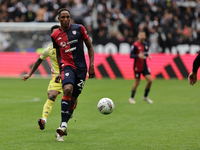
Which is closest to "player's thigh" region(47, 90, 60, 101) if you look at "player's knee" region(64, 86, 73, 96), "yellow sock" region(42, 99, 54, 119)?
"yellow sock" region(42, 99, 54, 119)

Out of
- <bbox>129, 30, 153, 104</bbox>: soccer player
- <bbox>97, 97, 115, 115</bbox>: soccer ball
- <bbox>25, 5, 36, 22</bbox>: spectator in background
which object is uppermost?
<bbox>97, 97, 115, 115</bbox>: soccer ball

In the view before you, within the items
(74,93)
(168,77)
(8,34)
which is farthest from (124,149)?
(8,34)

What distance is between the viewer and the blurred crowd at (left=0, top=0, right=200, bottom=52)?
25.0 meters

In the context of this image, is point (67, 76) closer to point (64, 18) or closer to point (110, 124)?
point (64, 18)

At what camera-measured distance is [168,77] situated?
75.1 feet

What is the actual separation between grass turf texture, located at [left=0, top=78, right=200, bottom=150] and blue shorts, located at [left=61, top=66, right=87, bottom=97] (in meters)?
0.92

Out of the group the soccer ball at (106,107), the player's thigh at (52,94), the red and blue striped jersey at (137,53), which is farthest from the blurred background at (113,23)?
the player's thigh at (52,94)

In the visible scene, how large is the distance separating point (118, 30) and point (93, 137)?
1975cm

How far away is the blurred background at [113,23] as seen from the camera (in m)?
24.6

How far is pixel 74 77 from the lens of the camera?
24.8 feet

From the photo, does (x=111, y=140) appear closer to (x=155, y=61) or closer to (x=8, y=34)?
(x=155, y=61)

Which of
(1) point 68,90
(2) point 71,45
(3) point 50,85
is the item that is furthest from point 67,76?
(3) point 50,85

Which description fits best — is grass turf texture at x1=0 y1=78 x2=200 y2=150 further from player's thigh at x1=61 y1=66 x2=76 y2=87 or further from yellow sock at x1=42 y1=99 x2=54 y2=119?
player's thigh at x1=61 y1=66 x2=76 y2=87

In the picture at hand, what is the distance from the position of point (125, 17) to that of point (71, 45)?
2032 cm
